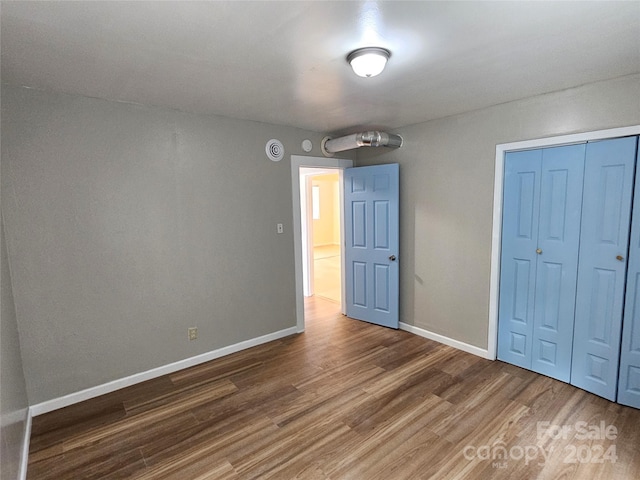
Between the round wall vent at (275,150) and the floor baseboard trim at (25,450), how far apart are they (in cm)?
296

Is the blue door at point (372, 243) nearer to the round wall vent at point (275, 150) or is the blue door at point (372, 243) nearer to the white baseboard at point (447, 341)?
the white baseboard at point (447, 341)

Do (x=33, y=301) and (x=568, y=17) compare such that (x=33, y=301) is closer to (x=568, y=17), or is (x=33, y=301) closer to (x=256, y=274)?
(x=256, y=274)

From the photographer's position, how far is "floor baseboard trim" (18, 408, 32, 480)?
→ 73.9 inches

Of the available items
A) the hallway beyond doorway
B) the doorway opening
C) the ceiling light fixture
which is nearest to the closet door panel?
the ceiling light fixture

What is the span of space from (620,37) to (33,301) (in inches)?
163

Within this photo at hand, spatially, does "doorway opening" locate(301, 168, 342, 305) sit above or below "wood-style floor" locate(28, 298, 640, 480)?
above

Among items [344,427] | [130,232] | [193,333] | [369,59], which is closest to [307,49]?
[369,59]

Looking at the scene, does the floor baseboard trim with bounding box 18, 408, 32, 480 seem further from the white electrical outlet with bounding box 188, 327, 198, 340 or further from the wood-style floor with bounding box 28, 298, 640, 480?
the white electrical outlet with bounding box 188, 327, 198, 340

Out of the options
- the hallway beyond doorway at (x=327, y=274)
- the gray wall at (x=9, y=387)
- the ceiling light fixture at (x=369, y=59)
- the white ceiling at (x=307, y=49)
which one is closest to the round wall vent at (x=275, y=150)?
the white ceiling at (x=307, y=49)

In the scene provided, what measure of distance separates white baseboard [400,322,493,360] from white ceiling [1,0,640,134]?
2402 millimetres

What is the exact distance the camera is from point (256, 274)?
3.59 metres

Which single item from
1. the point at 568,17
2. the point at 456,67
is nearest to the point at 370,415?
the point at 456,67

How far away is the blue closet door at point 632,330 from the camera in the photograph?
2.33 m

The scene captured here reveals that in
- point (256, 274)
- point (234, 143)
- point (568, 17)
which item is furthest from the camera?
point (256, 274)
